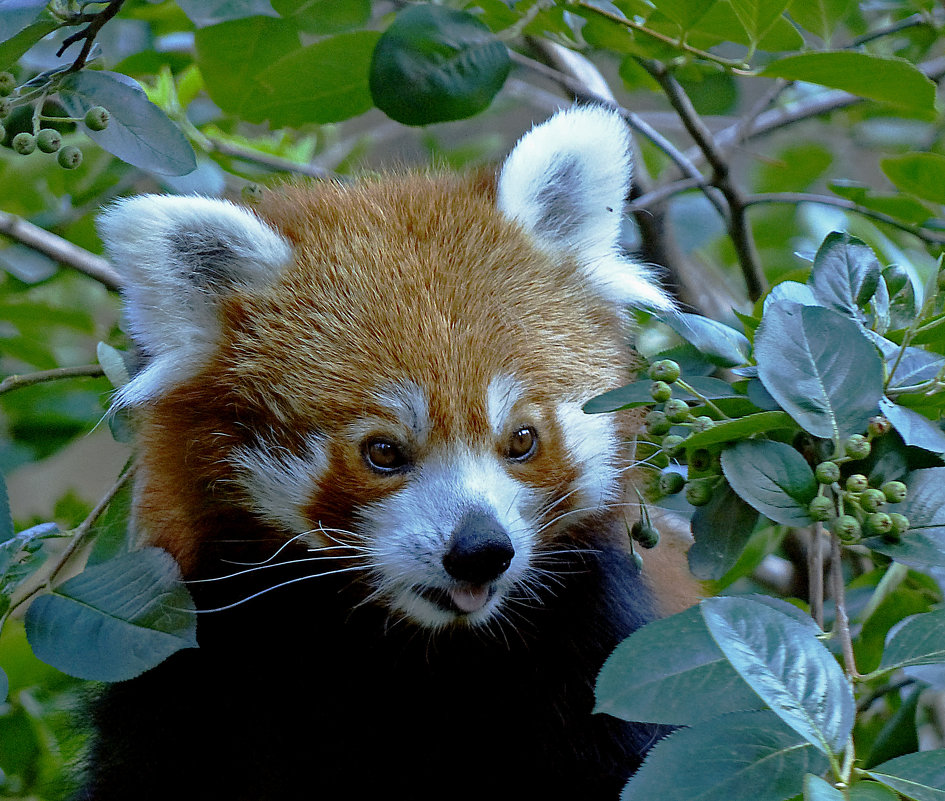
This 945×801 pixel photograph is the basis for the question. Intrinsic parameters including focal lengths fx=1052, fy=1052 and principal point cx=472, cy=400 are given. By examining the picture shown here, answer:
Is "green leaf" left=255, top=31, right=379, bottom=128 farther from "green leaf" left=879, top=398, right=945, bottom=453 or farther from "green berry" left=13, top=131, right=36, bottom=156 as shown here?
"green leaf" left=879, top=398, right=945, bottom=453

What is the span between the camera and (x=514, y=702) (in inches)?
86.7

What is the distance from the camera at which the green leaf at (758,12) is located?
191 cm

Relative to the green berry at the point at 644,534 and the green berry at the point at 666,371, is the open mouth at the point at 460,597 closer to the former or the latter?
the green berry at the point at 644,534

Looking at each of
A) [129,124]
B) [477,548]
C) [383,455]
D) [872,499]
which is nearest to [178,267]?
[129,124]

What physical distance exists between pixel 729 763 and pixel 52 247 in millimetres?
2361

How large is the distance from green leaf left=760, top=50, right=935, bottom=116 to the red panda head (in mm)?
364

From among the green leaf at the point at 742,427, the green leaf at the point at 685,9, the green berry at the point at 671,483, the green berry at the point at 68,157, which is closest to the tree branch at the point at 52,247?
the green berry at the point at 68,157

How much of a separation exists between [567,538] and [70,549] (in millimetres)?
987

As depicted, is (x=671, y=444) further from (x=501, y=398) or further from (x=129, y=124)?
(x=129, y=124)

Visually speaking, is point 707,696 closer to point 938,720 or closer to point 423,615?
point 423,615

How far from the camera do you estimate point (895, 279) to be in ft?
5.82

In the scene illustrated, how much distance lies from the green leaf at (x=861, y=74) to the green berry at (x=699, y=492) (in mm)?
815

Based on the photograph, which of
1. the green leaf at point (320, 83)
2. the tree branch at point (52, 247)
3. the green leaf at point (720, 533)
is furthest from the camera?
the tree branch at point (52, 247)

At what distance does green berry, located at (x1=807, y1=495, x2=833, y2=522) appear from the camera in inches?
56.8
